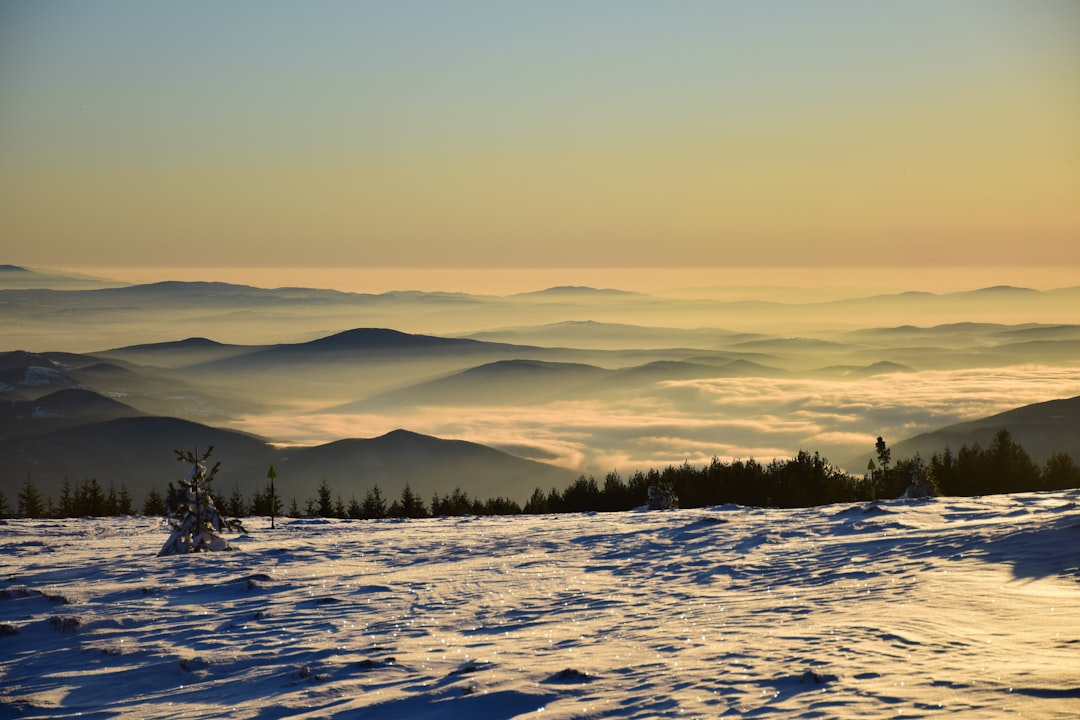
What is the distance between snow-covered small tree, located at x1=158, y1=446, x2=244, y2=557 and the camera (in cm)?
2414

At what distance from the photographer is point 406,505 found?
5994 cm

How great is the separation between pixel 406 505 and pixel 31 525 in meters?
30.1

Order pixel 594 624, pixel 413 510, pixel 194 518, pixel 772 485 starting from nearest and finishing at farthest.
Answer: pixel 594 624 → pixel 194 518 → pixel 772 485 → pixel 413 510

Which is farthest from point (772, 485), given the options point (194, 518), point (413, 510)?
point (194, 518)

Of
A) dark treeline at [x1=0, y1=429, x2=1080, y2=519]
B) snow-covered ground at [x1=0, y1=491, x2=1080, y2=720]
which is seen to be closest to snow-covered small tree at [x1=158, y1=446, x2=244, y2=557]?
snow-covered ground at [x1=0, y1=491, x2=1080, y2=720]

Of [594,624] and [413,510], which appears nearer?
[594,624]

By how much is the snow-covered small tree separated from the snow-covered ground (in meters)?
0.87

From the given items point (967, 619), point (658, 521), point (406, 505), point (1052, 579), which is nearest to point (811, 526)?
point (658, 521)

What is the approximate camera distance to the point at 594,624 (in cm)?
1480

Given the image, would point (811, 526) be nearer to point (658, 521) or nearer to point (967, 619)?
Result: point (658, 521)

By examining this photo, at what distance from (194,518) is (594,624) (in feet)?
46.0

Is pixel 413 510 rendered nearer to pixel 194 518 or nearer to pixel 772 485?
pixel 772 485

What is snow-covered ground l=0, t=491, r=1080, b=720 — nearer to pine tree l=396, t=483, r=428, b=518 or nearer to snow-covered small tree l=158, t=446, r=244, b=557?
snow-covered small tree l=158, t=446, r=244, b=557

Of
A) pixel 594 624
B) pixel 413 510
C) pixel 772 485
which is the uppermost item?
pixel 772 485
